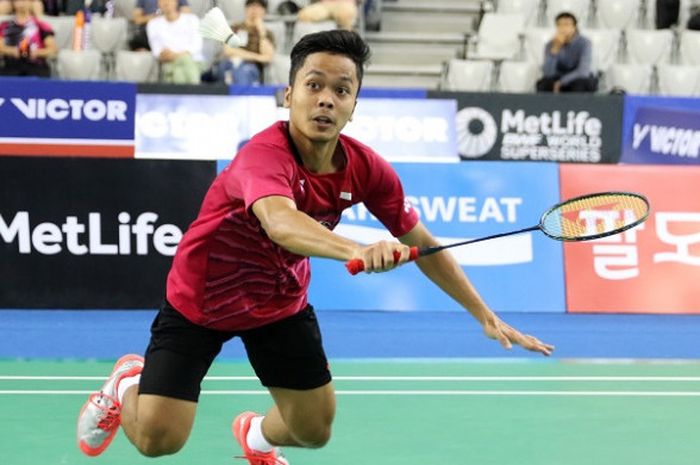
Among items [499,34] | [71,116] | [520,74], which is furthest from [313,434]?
[499,34]

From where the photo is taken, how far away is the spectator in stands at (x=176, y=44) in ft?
37.1

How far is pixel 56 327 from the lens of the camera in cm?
800

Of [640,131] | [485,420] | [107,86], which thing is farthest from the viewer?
[640,131]

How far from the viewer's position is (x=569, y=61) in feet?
37.7

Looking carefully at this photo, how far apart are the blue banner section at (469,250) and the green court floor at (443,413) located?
1.59 m

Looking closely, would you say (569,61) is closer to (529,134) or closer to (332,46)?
(529,134)

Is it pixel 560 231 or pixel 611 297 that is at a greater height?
pixel 560 231

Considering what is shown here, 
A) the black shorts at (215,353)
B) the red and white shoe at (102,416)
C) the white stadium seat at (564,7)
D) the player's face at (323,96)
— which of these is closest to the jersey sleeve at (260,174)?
the player's face at (323,96)

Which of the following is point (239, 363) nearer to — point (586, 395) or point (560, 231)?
point (586, 395)

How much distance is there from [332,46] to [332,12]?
27.1 ft

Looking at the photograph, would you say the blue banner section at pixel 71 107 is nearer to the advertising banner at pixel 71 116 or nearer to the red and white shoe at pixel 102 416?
the advertising banner at pixel 71 116

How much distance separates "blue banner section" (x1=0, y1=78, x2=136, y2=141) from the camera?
1028 centimetres

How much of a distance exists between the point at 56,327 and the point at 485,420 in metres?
3.41

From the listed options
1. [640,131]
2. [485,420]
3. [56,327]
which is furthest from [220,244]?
[640,131]
